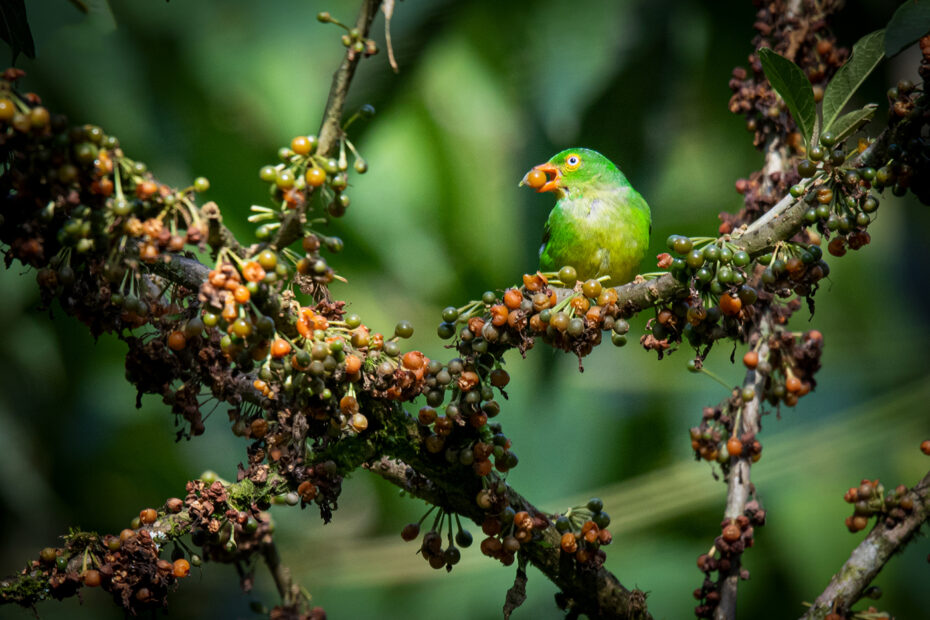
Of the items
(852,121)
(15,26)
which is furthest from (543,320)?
(15,26)

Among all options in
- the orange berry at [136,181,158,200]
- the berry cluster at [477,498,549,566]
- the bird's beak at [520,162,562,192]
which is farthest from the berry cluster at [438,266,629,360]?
the bird's beak at [520,162,562,192]

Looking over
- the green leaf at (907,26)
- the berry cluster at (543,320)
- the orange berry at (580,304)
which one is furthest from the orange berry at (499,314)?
the green leaf at (907,26)

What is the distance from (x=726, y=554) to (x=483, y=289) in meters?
2.26

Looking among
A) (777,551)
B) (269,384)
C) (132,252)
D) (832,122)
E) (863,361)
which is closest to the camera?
(132,252)

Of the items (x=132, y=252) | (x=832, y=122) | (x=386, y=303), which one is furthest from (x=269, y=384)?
(x=386, y=303)

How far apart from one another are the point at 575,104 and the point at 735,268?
9.38 ft

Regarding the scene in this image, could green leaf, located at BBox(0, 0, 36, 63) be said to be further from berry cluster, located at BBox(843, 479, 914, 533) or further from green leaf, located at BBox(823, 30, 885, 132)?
berry cluster, located at BBox(843, 479, 914, 533)

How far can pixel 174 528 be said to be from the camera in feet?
5.40

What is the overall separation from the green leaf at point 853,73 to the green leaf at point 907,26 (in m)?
0.23

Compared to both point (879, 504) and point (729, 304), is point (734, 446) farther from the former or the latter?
point (729, 304)

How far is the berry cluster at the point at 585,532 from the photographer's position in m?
1.93

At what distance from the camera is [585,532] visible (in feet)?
6.32

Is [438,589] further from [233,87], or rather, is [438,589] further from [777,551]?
[233,87]

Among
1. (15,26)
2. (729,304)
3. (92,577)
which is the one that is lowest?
(92,577)
